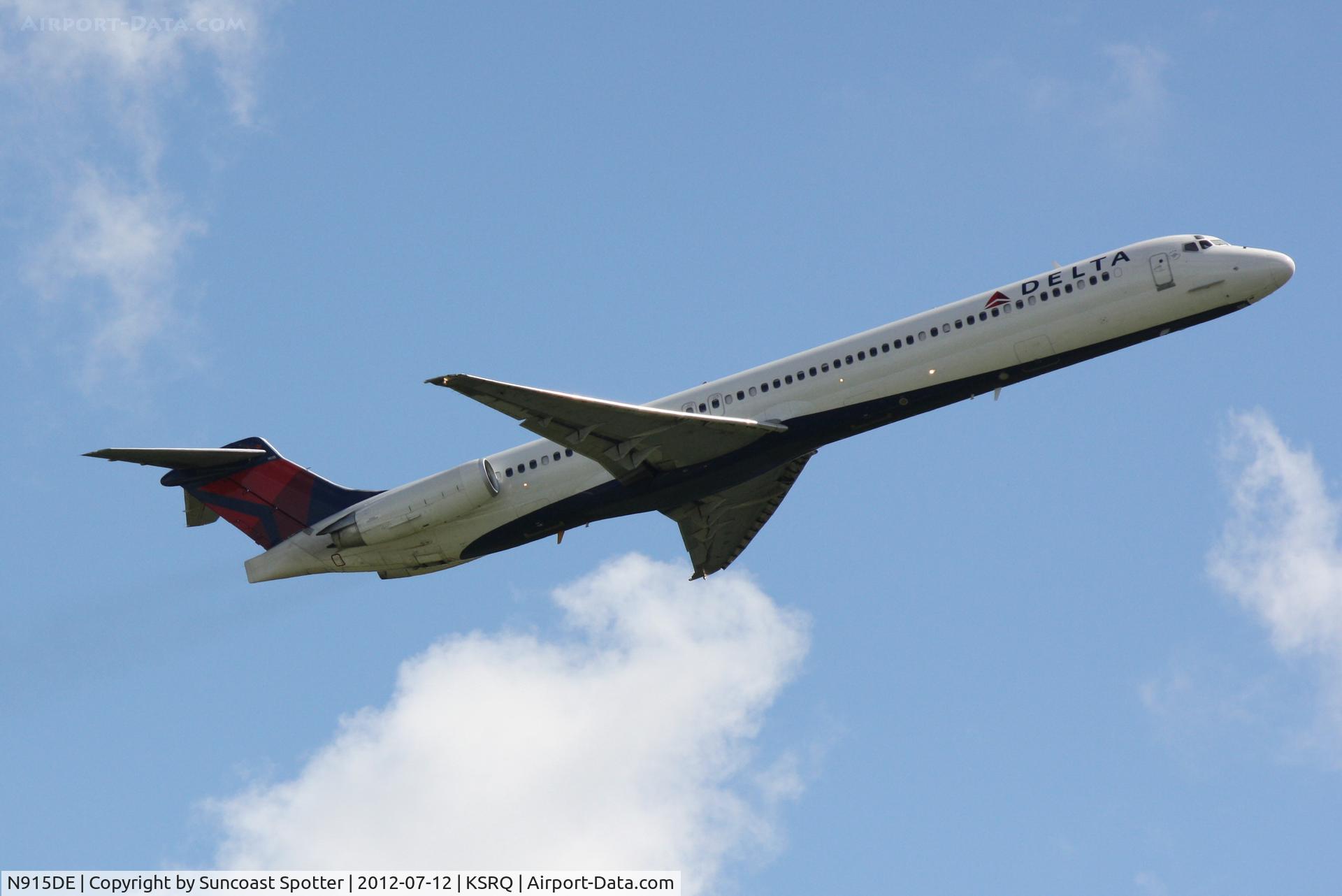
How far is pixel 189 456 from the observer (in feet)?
121

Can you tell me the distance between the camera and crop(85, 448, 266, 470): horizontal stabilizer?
3422 centimetres

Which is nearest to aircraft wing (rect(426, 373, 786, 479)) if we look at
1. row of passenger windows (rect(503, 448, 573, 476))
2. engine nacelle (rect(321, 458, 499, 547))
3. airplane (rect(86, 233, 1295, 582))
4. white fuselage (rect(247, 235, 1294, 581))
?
airplane (rect(86, 233, 1295, 582))

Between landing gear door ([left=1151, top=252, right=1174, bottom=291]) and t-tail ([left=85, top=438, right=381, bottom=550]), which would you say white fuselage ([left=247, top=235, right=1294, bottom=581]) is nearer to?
landing gear door ([left=1151, top=252, right=1174, bottom=291])

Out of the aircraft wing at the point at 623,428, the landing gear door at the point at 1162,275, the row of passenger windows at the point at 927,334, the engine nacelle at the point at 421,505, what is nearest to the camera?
the aircraft wing at the point at 623,428

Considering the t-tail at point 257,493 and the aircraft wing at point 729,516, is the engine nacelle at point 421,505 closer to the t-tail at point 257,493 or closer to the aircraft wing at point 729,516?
the t-tail at point 257,493

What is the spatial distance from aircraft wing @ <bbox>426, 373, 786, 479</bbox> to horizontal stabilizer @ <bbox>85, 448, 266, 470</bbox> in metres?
9.33

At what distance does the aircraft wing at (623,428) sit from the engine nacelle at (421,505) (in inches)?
120

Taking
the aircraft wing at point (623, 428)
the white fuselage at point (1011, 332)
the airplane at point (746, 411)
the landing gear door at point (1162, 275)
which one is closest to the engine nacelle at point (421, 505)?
the airplane at point (746, 411)

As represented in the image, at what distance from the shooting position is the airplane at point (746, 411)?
3222cm

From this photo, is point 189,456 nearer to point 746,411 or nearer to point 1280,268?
point 746,411

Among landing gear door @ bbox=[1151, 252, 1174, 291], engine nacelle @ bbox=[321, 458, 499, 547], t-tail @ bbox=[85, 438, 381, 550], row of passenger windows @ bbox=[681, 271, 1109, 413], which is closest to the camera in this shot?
landing gear door @ bbox=[1151, 252, 1174, 291]

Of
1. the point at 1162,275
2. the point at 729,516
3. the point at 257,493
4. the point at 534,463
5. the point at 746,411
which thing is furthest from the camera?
the point at 729,516

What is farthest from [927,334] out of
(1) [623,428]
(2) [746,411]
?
(1) [623,428]

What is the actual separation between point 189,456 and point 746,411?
48.2 ft
